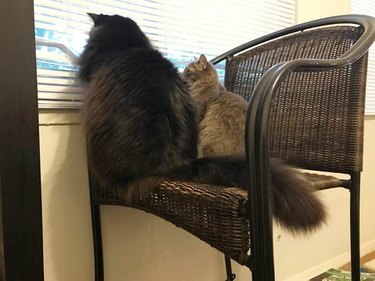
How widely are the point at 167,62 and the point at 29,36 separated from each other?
1.27ft

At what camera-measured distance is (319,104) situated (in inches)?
45.5

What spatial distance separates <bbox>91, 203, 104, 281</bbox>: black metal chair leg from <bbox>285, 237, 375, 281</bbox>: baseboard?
3.23 ft

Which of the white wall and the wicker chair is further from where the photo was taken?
the white wall

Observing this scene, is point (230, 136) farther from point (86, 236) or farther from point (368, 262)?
point (368, 262)

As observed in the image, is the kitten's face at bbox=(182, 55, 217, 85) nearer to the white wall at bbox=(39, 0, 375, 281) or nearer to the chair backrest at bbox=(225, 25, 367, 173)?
the chair backrest at bbox=(225, 25, 367, 173)

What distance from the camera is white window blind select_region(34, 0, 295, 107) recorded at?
1034mm

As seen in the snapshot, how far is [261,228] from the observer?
2.01ft

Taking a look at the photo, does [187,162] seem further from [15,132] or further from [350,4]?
[350,4]

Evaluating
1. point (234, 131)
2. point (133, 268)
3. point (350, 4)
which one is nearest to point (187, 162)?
point (234, 131)

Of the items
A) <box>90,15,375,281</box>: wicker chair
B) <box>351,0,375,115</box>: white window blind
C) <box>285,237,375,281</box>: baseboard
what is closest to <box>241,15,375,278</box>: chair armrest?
<box>90,15,375,281</box>: wicker chair

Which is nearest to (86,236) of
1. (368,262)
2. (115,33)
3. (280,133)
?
(115,33)

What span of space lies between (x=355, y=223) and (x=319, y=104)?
1.24 feet

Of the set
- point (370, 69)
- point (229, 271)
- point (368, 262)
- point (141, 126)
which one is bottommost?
point (368, 262)

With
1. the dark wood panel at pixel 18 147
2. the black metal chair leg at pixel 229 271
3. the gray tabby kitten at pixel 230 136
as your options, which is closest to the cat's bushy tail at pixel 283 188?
the gray tabby kitten at pixel 230 136
